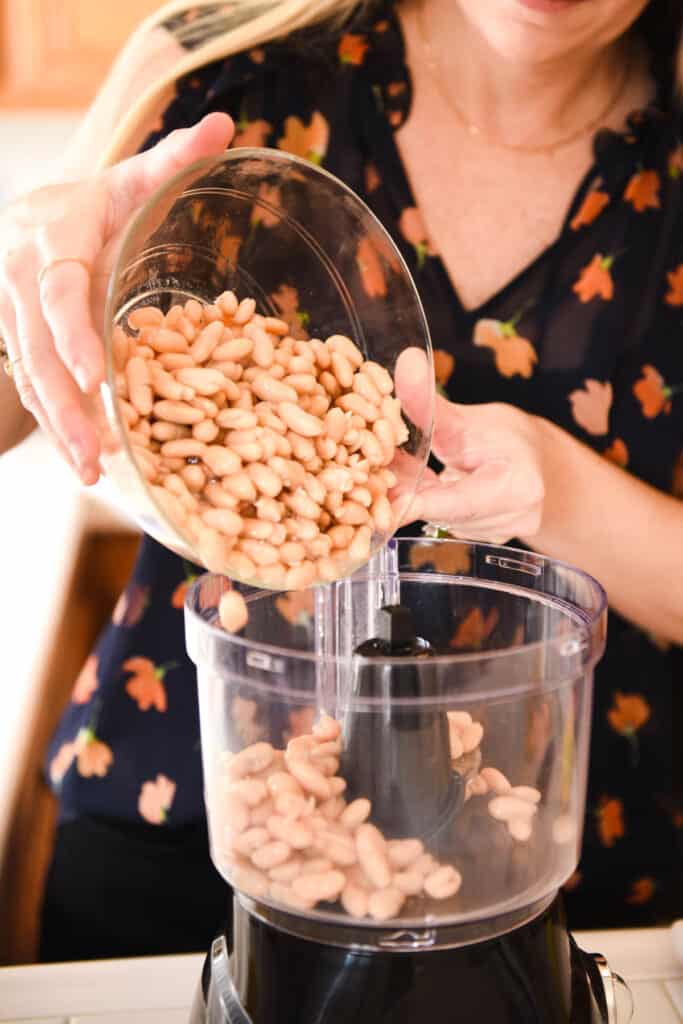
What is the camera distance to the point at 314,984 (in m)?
0.50

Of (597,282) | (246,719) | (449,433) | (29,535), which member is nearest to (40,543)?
(29,535)

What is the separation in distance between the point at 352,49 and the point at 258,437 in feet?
1.82

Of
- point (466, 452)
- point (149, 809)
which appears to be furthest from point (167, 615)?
point (466, 452)

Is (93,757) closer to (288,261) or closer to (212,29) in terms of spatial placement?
(288,261)

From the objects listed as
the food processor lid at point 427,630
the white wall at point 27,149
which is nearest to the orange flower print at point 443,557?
the food processor lid at point 427,630

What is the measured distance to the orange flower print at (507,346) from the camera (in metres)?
0.97

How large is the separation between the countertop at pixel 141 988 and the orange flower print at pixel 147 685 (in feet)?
1.13

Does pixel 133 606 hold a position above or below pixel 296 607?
below

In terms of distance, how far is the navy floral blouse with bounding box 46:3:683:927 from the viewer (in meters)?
0.97

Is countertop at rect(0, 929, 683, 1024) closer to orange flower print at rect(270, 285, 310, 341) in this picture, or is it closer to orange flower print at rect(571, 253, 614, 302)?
orange flower print at rect(270, 285, 310, 341)

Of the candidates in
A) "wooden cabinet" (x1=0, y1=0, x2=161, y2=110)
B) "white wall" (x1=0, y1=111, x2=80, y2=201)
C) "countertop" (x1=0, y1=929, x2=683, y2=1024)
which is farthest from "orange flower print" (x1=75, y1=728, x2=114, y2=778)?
"white wall" (x1=0, y1=111, x2=80, y2=201)

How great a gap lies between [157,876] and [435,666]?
2.04 feet

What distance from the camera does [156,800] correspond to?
974 millimetres

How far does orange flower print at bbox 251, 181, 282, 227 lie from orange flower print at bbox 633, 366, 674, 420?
1.48 ft
